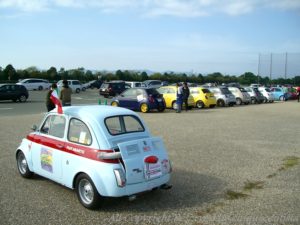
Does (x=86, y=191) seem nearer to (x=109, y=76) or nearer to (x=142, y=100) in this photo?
(x=142, y=100)

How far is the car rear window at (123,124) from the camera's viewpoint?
6.17 metres

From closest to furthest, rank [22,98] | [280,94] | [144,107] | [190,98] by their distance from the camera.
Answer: [144,107], [190,98], [22,98], [280,94]

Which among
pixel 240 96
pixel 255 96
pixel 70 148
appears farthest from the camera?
pixel 255 96

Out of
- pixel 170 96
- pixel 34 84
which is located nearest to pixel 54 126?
pixel 170 96

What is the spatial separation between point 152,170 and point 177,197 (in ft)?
2.60

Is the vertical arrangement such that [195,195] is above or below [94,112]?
below

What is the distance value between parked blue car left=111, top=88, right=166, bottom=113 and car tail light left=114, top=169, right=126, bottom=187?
1568cm

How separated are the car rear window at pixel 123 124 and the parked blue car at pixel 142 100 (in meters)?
14.5

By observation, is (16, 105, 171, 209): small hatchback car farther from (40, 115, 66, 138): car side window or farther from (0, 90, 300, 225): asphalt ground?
(0, 90, 300, 225): asphalt ground

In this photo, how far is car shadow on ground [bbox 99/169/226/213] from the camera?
19.0 feet

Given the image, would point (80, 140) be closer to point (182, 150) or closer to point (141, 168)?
point (141, 168)

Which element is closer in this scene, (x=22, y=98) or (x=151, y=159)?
(x=151, y=159)

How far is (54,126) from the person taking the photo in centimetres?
675

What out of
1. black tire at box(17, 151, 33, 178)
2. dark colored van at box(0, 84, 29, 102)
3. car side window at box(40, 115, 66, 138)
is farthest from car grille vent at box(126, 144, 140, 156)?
dark colored van at box(0, 84, 29, 102)
